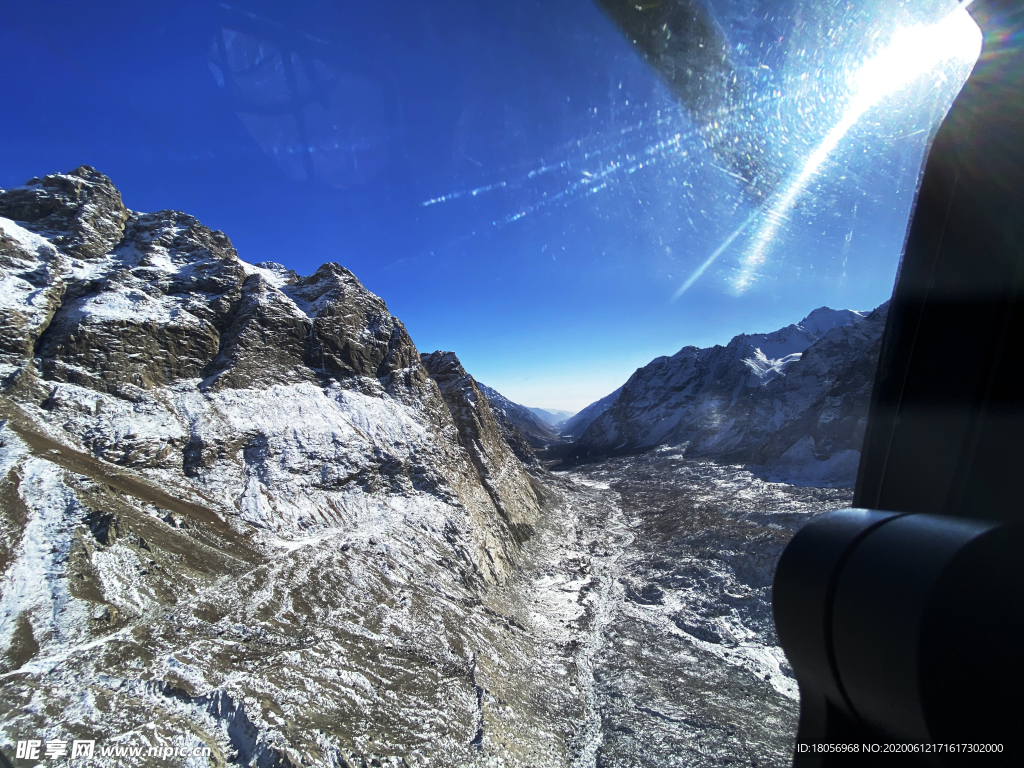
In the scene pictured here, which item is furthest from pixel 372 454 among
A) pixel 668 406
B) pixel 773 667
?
pixel 668 406

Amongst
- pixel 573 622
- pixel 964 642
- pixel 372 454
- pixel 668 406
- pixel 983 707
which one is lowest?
pixel 573 622

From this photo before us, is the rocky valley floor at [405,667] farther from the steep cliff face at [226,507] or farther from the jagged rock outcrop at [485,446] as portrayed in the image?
the jagged rock outcrop at [485,446]

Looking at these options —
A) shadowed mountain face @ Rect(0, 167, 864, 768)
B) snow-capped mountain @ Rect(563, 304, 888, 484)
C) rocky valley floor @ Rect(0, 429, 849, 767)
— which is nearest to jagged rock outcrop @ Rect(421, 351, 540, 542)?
shadowed mountain face @ Rect(0, 167, 864, 768)

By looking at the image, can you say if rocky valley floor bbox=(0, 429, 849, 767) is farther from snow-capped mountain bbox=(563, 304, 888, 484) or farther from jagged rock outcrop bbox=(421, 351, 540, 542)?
snow-capped mountain bbox=(563, 304, 888, 484)

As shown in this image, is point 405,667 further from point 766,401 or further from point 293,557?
point 766,401

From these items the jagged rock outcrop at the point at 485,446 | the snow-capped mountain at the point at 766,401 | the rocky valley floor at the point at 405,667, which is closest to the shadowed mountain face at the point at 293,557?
the rocky valley floor at the point at 405,667

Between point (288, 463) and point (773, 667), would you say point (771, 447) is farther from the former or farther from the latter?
point (288, 463)
